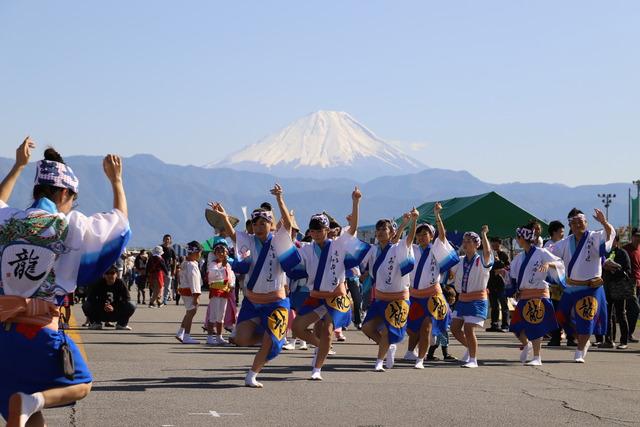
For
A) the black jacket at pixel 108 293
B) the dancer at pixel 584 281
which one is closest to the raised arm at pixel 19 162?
the dancer at pixel 584 281

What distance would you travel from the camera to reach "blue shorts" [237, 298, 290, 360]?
11.8 metres

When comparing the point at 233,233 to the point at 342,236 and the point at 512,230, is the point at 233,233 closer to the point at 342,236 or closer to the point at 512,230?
the point at 342,236

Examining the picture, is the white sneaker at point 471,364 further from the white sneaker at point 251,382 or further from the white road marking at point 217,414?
the white road marking at point 217,414

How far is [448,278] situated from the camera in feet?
64.2

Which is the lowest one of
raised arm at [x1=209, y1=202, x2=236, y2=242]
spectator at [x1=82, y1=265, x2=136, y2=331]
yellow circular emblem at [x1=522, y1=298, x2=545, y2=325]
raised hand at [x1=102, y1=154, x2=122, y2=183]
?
spectator at [x1=82, y1=265, x2=136, y2=331]

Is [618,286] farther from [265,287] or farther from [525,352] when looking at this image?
[265,287]

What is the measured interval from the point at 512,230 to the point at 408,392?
17.3 metres

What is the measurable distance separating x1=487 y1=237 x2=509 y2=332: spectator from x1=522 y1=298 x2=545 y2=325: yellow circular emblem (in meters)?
7.50

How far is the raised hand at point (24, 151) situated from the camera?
21.8 feet

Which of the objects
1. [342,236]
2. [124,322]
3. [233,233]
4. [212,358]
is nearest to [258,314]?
[233,233]

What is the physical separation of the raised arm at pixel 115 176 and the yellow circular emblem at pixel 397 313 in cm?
810

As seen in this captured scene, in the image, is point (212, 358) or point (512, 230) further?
point (512, 230)

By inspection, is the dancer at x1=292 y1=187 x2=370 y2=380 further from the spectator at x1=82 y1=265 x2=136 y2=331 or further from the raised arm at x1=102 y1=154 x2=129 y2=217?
Answer: the spectator at x1=82 y1=265 x2=136 y2=331

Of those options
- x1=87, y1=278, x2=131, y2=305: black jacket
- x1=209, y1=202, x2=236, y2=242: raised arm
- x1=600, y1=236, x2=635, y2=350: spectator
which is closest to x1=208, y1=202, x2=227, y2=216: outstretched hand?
x1=209, y1=202, x2=236, y2=242: raised arm
